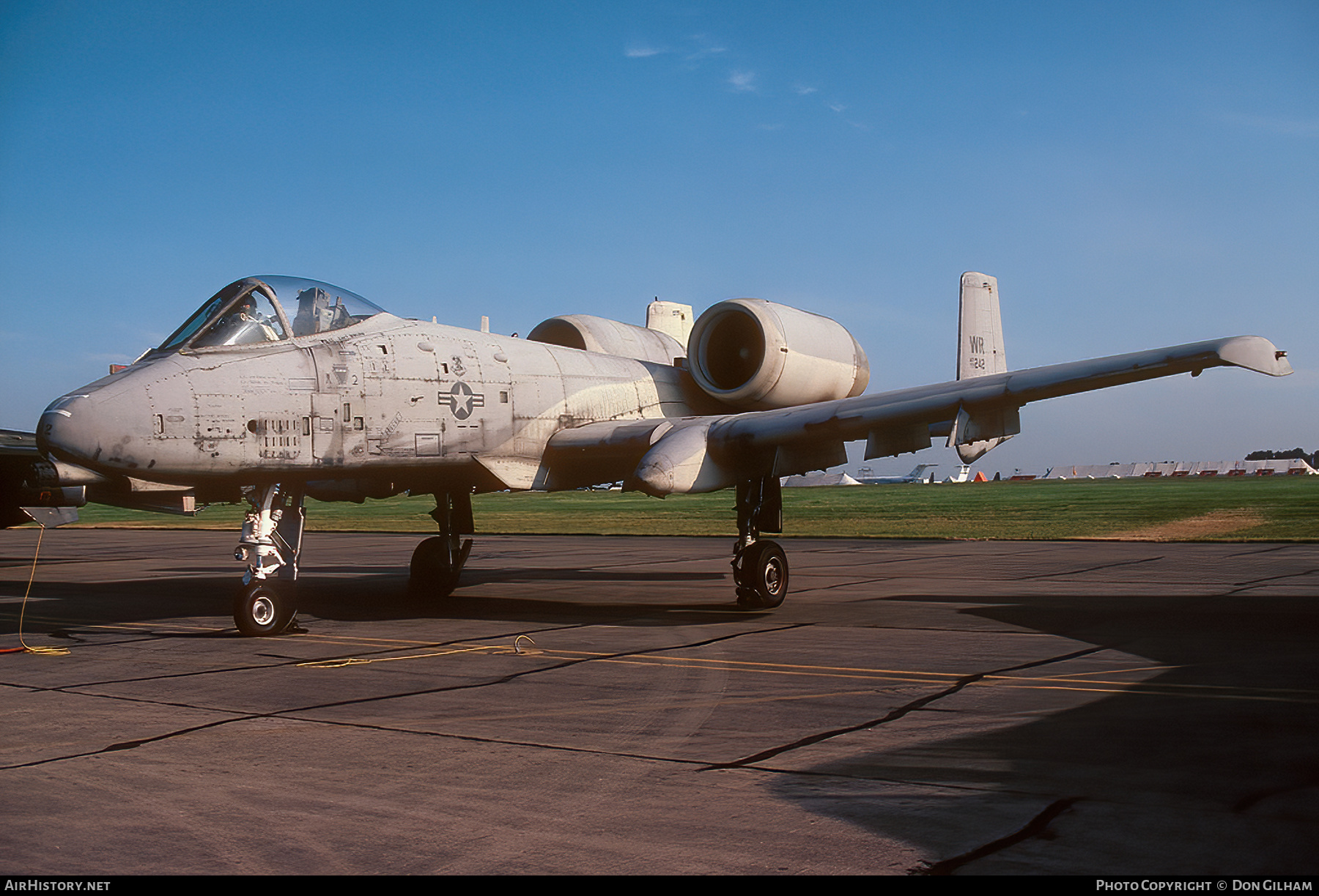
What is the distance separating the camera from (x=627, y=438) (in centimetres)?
1320

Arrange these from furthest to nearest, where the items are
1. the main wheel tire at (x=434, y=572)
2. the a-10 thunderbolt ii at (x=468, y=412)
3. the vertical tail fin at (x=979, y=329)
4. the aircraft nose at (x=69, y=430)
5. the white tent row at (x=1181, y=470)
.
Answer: the white tent row at (x=1181, y=470)
the vertical tail fin at (x=979, y=329)
the main wheel tire at (x=434, y=572)
the a-10 thunderbolt ii at (x=468, y=412)
the aircraft nose at (x=69, y=430)

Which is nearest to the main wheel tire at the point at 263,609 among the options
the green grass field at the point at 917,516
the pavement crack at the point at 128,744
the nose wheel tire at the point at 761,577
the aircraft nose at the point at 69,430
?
the aircraft nose at the point at 69,430

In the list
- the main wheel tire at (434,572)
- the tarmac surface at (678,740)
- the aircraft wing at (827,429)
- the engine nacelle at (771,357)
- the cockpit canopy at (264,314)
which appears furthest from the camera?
the main wheel tire at (434,572)

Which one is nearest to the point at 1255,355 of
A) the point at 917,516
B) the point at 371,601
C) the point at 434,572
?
the point at 434,572

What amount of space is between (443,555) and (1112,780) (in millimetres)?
→ 11824

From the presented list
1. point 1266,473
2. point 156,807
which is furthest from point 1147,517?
point 1266,473

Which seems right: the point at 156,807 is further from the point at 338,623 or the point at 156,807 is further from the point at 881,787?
the point at 338,623

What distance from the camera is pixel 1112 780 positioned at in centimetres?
518

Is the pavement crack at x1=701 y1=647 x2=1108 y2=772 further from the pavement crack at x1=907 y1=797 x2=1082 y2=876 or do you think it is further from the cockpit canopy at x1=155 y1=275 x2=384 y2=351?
the cockpit canopy at x1=155 y1=275 x2=384 y2=351

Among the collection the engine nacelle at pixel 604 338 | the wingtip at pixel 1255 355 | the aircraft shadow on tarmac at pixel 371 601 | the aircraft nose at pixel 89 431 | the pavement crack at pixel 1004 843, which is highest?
the engine nacelle at pixel 604 338

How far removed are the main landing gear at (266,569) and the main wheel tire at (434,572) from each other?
395 centimetres

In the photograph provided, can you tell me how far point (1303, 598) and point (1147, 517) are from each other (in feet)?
67.4

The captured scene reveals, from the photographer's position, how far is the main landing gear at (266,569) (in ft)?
36.8

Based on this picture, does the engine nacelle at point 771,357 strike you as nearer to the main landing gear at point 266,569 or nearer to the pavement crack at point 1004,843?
the main landing gear at point 266,569
